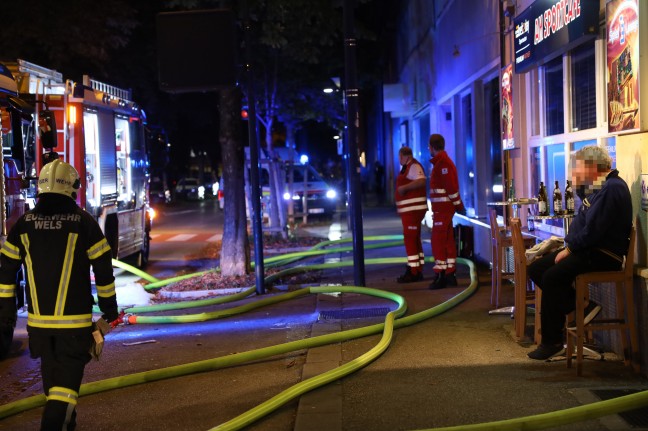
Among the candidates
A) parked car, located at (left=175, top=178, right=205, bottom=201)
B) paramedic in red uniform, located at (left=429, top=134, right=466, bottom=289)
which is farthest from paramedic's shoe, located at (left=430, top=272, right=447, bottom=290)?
parked car, located at (left=175, top=178, right=205, bottom=201)

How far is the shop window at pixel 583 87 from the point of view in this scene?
7.74 metres

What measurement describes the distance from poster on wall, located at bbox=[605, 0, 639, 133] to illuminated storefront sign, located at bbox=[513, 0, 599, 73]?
0.52 meters

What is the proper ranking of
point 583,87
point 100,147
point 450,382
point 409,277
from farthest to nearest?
point 100,147 < point 409,277 < point 583,87 < point 450,382

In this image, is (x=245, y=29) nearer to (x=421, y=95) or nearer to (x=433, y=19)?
(x=433, y=19)

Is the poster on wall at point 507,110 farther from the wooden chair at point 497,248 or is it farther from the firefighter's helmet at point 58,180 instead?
the firefighter's helmet at point 58,180

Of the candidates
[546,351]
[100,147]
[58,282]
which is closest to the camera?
[58,282]

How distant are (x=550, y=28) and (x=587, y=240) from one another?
116 inches

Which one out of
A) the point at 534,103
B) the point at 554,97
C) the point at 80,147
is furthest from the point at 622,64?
the point at 80,147

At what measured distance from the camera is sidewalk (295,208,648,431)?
17.9 feet

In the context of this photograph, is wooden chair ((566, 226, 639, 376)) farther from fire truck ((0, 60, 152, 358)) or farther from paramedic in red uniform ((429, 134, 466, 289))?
fire truck ((0, 60, 152, 358))

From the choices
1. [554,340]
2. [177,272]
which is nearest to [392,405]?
[554,340]

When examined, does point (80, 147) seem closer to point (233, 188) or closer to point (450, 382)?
point (233, 188)

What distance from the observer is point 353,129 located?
1039 centimetres

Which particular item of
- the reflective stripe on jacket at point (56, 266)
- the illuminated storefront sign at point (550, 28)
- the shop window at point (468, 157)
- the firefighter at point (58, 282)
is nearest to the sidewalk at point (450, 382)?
the firefighter at point (58, 282)
